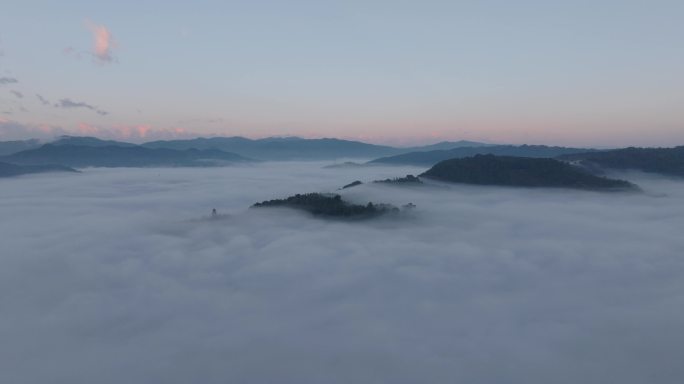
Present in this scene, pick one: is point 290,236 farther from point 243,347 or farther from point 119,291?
point 243,347

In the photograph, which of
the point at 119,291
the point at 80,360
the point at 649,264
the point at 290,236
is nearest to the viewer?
the point at 80,360

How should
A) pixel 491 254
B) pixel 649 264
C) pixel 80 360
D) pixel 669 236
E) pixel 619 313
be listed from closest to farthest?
pixel 80 360 < pixel 619 313 < pixel 649 264 < pixel 491 254 < pixel 669 236

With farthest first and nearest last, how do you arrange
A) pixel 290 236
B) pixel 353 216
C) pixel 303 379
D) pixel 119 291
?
pixel 353 216 → pixel 290 236 → pixel 119 291 → pixel 303 379

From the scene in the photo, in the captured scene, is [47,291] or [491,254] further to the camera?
[491,254]

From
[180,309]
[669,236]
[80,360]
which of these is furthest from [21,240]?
[669,236]

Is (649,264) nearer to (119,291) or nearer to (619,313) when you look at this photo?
(619,313)

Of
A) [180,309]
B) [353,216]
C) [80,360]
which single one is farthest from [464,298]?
[353,216]
